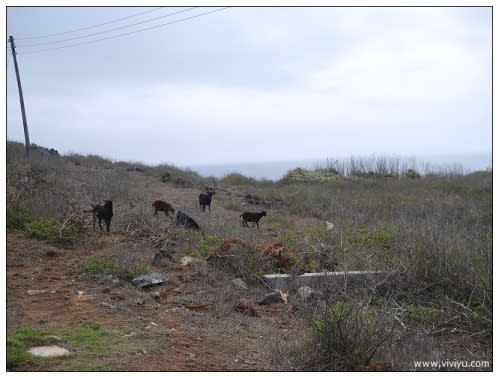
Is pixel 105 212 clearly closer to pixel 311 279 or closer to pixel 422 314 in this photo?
pixel 311 279

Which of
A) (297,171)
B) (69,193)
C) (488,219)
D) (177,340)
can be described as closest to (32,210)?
(69,193)

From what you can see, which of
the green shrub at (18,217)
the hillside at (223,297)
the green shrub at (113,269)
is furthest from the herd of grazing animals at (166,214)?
the green shrub at (113,269)

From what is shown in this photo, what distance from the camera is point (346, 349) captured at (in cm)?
362

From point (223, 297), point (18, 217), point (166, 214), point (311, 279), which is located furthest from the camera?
point (166, 214)

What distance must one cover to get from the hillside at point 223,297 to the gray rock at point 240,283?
63 mm

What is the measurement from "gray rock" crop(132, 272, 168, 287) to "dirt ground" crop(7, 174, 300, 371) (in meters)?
0.11

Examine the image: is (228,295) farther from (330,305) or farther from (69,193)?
(69,193)

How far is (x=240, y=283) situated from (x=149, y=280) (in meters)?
1.13

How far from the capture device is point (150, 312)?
4.79 metres

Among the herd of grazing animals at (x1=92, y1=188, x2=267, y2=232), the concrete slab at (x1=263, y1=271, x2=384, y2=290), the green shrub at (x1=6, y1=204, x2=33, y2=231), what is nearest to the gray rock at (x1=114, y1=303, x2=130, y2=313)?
the concrete slab at (x1=263, y1=271, x2=384, y2=290)

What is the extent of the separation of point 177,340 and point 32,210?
5.20m

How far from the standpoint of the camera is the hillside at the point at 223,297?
364 centimetres

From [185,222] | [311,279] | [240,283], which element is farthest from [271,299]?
[185,222]

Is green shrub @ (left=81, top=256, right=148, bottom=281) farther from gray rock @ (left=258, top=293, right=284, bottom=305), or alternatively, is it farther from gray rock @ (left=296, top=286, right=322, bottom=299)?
gray rock @ (left=296, top=286, right=322, bottom=299)
